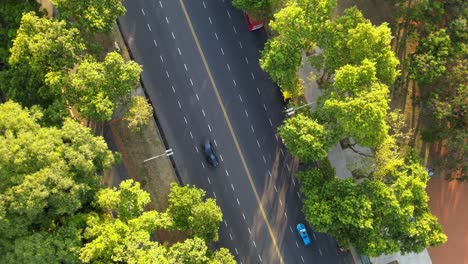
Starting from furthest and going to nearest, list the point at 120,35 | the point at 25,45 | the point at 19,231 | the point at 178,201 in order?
1. the point at 120,35
2. the point at 178,201
3. the point at 25,45
4. the point at 19,231

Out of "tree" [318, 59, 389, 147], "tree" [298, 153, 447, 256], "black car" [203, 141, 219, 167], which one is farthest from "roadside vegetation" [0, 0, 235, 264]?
"tree" [318, 59, 389, 147]

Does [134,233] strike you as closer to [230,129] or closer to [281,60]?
[230,129]

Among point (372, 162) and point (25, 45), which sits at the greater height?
point (25, 45)

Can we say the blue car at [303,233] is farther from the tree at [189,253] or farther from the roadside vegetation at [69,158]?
the tree at [189,253]

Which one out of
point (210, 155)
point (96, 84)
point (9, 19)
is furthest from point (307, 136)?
point (9, 19)

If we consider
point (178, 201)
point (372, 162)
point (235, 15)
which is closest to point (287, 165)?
point (372, 162)

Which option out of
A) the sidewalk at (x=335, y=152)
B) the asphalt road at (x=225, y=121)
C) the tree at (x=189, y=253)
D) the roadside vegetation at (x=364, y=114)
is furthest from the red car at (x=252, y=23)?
the tree at (x=189, y=253)

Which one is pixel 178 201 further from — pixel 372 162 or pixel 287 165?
pixel 372 162
